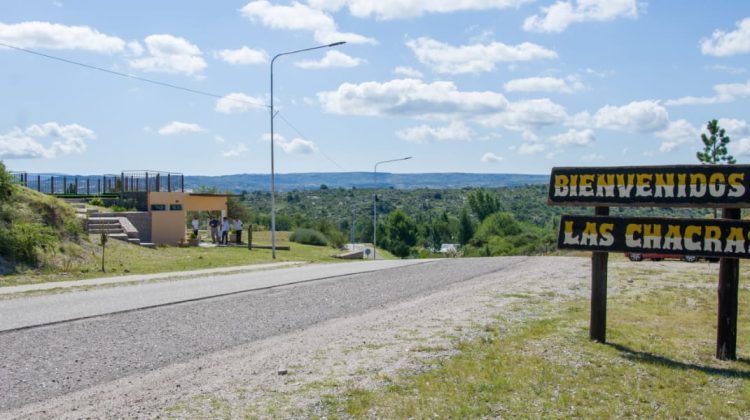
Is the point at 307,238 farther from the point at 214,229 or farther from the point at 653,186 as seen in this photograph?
the point at 653,186

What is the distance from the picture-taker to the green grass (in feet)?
63.2

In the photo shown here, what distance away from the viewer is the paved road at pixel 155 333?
7.76 metres

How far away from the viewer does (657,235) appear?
9.12 m

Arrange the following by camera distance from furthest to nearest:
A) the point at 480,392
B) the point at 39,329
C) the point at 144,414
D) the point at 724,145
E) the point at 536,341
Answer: the point at 724,145, the point at 39,329, the point at 536,341, the point at 480,392, the point at 144,414

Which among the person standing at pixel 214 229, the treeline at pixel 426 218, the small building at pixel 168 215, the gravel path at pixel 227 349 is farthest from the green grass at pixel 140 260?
the treeline at pixel 426 218

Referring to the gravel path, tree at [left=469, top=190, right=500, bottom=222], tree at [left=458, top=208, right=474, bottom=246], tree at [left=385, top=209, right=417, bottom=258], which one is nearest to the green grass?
the gravel path

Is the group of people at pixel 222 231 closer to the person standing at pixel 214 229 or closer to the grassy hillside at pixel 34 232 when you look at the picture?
the person standing at pixel 214 229

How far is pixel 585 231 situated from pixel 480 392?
359 cm

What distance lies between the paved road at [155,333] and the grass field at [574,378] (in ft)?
10.1

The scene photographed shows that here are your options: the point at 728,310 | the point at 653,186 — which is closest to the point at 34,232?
the point at 653,186

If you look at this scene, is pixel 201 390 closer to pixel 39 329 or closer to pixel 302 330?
pixel 302 330

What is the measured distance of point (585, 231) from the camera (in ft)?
31.4

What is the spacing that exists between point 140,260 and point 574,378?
20.4m

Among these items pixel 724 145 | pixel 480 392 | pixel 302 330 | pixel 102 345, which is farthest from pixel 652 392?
pixel 724 145
